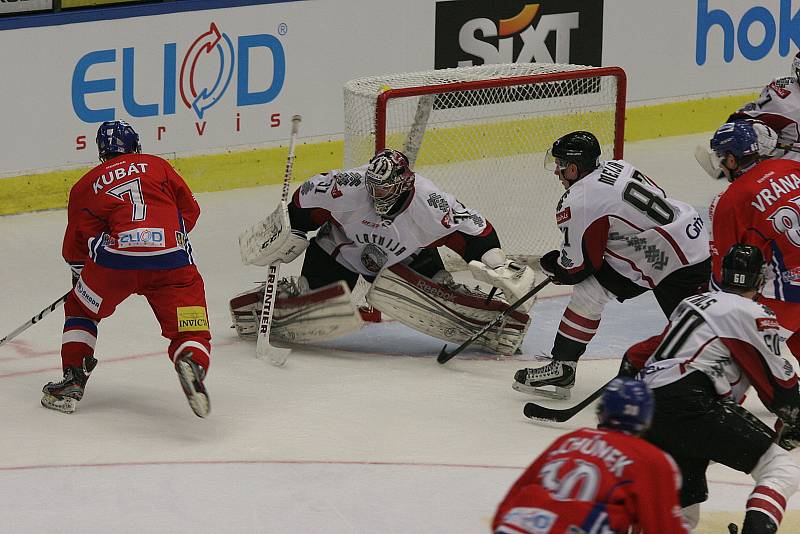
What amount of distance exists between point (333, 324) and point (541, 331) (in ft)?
3.06

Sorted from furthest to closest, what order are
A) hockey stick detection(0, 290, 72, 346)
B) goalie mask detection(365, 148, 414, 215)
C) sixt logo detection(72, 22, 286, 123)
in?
sixt logo detection(72, 22, 286, 123)
goalie mask detection(365, 148, 414, 215)
hockey stick detection(0, 290, 72, 346)

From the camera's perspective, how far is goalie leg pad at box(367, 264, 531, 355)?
5.97 metres

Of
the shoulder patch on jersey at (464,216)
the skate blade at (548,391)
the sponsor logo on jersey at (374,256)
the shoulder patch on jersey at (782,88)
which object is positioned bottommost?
the skate blade at (548,391)

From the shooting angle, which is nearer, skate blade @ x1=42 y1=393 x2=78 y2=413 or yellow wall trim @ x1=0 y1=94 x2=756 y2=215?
skate blade @ x1=42 y1=393 x2=78 y2=413

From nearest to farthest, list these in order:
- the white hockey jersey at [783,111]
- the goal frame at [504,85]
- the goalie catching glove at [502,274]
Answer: the goalie catching glove at [502,274]
the goal frame at [504,85]
the white hockey jersey at [783,111]

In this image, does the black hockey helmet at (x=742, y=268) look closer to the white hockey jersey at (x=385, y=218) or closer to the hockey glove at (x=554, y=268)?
the hockey glove at (x=554, y=268)

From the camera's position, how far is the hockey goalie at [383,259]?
5840 mm

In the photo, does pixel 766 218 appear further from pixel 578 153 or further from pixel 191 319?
pixel 191 319

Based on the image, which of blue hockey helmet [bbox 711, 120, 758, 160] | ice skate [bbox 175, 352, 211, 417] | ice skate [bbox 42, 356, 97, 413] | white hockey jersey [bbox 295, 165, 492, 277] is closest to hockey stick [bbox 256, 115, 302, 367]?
white hockey jersey [bbox 295, 165, 492, 277]

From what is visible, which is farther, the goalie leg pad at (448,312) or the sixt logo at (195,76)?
the sixt logo at (195,76)

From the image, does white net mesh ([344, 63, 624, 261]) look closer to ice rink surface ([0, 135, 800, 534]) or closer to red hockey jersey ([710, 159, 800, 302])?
ice rink surface ([0, 135, 800, 534])

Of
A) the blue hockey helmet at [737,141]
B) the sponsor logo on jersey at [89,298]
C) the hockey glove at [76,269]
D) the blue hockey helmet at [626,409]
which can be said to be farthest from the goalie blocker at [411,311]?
the blue hockey helmet at [626,409]

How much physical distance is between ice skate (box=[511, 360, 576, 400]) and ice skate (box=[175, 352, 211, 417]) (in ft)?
3.77

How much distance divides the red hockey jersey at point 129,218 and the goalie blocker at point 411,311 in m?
0.79
